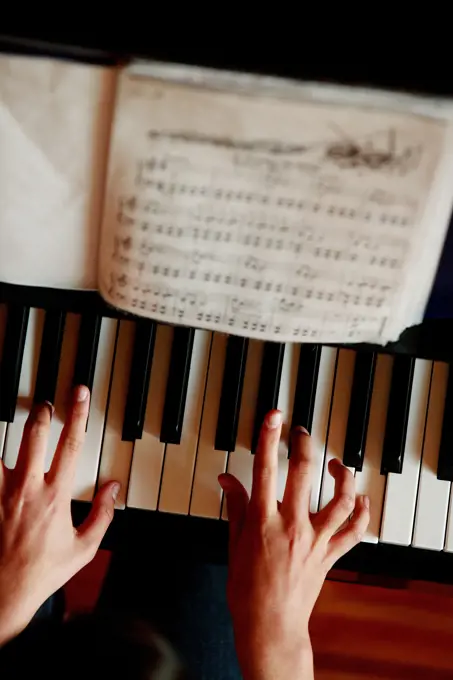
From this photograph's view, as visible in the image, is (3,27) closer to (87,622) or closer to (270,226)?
(270,226)

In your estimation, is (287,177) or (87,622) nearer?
(287,177)

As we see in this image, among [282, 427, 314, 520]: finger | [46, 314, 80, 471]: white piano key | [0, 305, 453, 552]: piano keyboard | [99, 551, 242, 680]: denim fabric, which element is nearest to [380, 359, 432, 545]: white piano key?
[0, 305, 453, 552]: piano keyboard

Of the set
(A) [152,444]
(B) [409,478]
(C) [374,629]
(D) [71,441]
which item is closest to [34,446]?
(D) [71,441]

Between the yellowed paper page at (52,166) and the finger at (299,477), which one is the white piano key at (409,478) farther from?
the yellowed paper page at (52,166)

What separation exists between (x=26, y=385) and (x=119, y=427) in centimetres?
13

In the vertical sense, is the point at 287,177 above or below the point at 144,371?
above

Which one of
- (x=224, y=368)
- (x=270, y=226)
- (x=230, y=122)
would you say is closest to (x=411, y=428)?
(x=224, y=368)

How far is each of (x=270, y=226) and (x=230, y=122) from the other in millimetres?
102

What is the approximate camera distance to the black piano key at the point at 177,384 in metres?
0.83

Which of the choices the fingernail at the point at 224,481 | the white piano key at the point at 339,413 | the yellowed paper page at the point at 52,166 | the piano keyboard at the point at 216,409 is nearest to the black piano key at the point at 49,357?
the piano keyboard at the point at 216,409

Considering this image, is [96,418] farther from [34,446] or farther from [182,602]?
[182,602]

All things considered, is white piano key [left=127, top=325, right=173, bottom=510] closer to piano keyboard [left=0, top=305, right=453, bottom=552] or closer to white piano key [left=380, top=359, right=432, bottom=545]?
piano keyboard [left=0, top=305, right=453, bottom=552]

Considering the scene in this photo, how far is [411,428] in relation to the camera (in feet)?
2.82

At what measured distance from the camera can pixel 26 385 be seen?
0.85 metres
